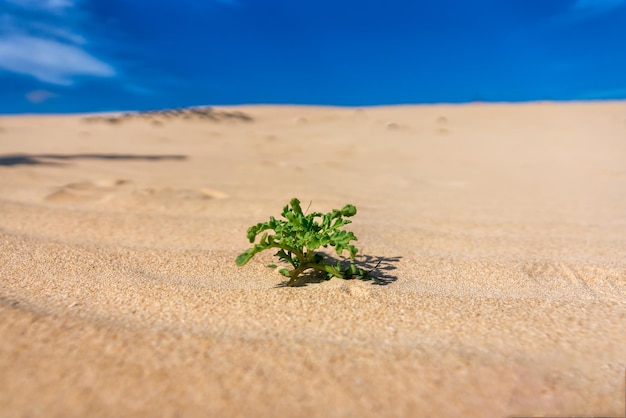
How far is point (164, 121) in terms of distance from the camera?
31.7ft

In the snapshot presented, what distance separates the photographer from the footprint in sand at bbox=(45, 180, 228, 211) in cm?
255

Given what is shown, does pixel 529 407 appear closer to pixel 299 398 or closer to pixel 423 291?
pixel 299 398

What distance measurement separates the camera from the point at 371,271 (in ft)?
5.20

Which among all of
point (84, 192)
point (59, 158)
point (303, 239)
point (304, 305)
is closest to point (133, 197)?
point (84, 192)

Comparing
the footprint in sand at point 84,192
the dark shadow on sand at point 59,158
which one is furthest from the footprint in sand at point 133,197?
the dark shadow on sand at point 59,158

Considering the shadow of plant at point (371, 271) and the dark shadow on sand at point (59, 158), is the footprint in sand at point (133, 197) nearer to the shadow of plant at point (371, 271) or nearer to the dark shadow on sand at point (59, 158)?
the shadow of plant at point (371, 271)

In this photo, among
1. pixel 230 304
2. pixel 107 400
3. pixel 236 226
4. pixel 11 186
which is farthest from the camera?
pixel 11 186

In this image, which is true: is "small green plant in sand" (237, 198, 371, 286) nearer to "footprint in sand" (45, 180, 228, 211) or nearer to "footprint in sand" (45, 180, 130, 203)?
"footprint in sand" (45, 180, 228, 211)

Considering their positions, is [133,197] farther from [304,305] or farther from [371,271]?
[304,305]

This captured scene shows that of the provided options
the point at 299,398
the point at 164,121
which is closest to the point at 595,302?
the point at 299,398

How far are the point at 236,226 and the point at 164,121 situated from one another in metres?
8.11

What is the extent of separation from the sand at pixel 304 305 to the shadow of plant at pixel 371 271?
11 mm

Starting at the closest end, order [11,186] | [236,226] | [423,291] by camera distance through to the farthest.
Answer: [423,291] → [236,226] → [11,186]

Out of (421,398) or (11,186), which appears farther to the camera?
(11,186)
